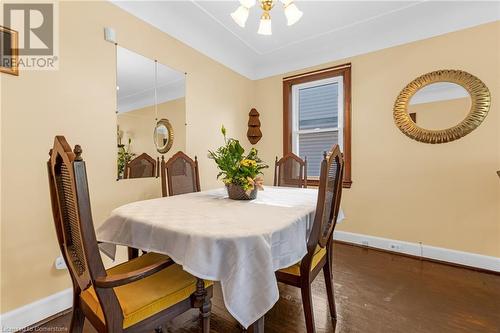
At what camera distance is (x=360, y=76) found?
9.92ft

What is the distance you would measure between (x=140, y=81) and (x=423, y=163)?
122 inches

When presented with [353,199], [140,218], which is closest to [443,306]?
[353,199]

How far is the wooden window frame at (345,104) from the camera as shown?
10.2 ft

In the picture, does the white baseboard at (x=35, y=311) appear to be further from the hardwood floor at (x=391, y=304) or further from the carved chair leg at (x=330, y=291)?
the carved chair leg at (x=330, y=291)

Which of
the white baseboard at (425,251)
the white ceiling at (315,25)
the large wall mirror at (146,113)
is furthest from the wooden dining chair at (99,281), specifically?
the white baseboard at (425,251)

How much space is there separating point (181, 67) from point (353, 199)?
8.70 ft

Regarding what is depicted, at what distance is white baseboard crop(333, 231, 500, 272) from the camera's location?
2.33 m

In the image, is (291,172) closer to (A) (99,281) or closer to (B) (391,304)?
(B) (391,304)

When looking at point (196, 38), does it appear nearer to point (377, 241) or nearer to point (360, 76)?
point (360, 76)

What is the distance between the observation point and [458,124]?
244 cm

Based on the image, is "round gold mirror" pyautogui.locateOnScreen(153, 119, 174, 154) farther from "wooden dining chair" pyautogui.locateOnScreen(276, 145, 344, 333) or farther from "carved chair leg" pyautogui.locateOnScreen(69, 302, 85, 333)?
"wooden dining chair" pyautogui.locateOnScreen(276, 145, 344, 333)

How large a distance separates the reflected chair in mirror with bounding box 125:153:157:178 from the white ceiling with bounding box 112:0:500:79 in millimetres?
1337

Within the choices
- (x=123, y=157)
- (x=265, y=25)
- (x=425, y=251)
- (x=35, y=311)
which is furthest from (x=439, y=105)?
(x=35, y=311)

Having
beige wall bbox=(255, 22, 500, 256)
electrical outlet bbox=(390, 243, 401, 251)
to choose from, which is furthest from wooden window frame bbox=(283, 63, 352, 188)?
electrical outlet bbox=(390, 243, 401, 251)
